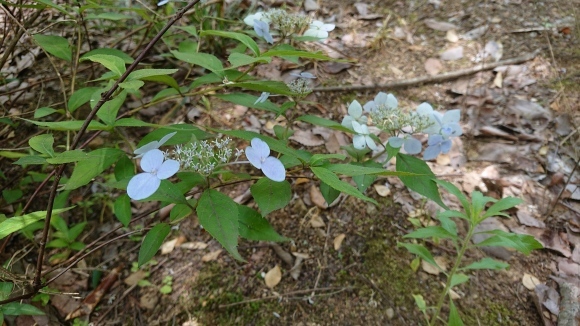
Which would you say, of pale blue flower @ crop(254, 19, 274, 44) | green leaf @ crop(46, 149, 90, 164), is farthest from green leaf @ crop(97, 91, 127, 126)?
pale blue flower @ crop(254, 19, 274, 44)

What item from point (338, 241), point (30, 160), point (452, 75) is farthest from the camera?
point (452, 75)

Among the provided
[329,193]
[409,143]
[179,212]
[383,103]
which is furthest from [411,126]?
[179,212]

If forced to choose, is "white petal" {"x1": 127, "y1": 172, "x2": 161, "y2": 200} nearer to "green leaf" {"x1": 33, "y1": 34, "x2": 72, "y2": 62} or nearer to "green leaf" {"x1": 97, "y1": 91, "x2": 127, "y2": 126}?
"green leaf" {"x1": 97, "y1": 91, "x2": 127, "y2": 126}

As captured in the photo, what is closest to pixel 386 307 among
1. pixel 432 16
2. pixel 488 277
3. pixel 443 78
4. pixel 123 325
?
pixel 488 277

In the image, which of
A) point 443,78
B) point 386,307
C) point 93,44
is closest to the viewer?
point 386,307

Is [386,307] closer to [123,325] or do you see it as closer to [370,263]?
[370,263]

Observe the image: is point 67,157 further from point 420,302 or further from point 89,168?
point 420,302

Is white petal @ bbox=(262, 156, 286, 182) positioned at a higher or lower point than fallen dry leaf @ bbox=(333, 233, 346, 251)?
higher
